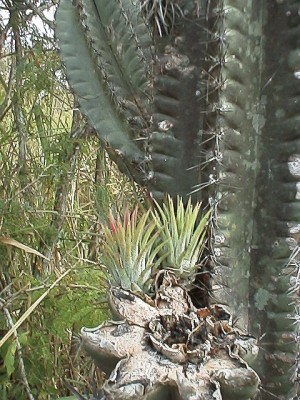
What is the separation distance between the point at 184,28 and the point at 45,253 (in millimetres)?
922

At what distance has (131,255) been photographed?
753mm

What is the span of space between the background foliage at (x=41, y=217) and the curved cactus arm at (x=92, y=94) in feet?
0.88

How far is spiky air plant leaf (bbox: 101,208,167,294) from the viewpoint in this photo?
0.75 metres

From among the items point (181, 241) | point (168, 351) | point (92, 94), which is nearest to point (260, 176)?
point (181, 241)

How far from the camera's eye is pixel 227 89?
0.85m

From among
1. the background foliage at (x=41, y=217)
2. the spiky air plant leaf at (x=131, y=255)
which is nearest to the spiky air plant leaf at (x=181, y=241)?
the spiky air plant leaf at (x=131, y=255)

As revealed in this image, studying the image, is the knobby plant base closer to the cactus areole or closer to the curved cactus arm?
the cactus areole

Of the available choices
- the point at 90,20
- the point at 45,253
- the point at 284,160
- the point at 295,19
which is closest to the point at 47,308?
the point at 45,253

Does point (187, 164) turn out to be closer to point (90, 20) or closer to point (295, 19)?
point (295, 19)

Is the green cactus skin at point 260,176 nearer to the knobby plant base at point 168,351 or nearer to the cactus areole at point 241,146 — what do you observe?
the cactus areole at point 241,146

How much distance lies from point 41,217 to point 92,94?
55cm

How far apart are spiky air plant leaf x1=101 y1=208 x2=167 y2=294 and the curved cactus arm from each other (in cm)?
33

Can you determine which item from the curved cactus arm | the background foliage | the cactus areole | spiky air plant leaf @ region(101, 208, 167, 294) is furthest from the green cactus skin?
the background foliage

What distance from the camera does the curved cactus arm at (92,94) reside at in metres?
1.14
